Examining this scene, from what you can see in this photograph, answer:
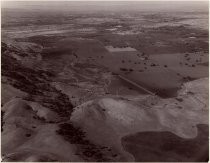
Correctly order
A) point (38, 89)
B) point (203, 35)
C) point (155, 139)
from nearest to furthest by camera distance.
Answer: point (155, 139), point (38, 89), point (203, 35)

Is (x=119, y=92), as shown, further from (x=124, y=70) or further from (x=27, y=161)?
(x=27, y=161)

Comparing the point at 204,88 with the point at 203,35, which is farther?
the point at 203,35

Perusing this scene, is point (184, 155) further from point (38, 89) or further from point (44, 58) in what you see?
point (44, 58)

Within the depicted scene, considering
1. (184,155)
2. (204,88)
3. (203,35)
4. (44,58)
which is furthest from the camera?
(203,35)

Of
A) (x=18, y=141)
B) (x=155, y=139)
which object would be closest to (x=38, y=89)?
(x=18, y=141)

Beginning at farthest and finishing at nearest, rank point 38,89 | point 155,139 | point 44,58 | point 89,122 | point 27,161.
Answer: point 44,58 < point 38,89 < point 89,122 < point 155,139 < point 27,161

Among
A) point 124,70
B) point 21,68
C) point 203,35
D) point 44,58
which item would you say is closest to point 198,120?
point 124,70
